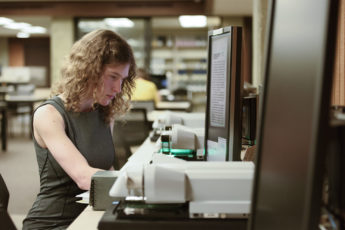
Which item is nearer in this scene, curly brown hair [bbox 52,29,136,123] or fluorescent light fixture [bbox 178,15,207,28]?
curly brown hair [bbox 52,29,136,123]

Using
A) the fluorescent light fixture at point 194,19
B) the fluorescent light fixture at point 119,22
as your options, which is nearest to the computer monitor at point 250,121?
the fluorescent light fixture at point 194,19

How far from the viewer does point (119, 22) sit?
11070mm

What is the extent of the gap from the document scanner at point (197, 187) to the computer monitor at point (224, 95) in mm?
389

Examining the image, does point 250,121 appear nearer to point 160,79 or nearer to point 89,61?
point 89,61

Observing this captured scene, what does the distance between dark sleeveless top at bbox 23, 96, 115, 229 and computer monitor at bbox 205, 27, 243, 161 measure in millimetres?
534

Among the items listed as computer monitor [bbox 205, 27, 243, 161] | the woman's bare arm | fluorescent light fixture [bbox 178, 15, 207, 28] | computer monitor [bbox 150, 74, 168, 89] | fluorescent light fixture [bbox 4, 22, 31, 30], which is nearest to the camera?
computer monitor [bbox 205, 27, 243, 161]

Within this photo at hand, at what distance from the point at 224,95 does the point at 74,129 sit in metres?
0.71

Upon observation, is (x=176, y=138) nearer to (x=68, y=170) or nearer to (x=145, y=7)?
(x=68, y=170)

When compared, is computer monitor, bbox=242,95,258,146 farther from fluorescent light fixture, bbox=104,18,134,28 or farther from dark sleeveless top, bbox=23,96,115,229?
fluorescent light fixture, bbox=104,18,134,28

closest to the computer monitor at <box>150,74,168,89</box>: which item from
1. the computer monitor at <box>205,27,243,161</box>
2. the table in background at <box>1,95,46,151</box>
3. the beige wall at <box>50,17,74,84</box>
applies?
the table in background at <box>1,95,46,151</box>

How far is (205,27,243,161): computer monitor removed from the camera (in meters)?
1.45

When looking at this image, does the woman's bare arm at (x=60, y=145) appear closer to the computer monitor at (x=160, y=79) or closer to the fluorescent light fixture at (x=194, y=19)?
the computer monitor at (x=160, y=79)

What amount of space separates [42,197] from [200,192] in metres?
0.95

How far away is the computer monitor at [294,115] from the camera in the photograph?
0.62m
